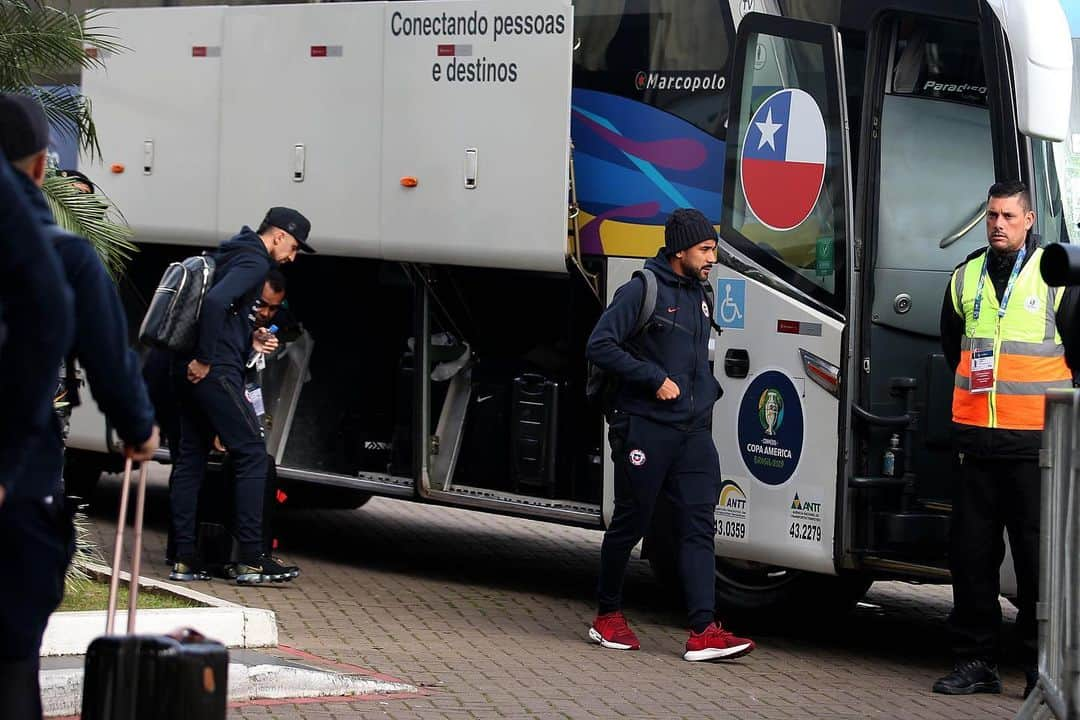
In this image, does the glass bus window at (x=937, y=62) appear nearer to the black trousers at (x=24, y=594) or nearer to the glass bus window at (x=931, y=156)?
the glass bus window at (x=931, y=156)

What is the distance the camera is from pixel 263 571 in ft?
31.4

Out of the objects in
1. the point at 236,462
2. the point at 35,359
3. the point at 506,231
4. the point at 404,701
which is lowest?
the point at 404,701

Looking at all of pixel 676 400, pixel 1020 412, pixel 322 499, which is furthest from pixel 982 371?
pixel 322 499

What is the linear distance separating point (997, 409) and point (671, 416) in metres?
1.37

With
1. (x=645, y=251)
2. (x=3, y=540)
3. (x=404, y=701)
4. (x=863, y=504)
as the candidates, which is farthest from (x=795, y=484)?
(x=3, y=540)

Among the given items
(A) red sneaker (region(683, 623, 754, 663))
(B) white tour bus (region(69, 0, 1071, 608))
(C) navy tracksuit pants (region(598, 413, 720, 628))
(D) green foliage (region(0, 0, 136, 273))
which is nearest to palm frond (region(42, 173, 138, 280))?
(D) green foliage (region(0, 0, 136, 273))

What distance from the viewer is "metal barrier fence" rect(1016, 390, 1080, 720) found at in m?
5.39

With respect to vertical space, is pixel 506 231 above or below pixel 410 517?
above

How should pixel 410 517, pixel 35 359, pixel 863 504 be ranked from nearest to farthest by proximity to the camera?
pixel 35 359 → pixel 863 504 → pixel 410 517

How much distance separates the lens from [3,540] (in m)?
3.92

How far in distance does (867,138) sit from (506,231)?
1771 millimetres

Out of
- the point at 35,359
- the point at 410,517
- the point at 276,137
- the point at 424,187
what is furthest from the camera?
the point at 410,517

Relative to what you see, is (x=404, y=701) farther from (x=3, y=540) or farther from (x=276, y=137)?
(x=276, y=137)

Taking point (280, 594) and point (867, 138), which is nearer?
point (867, 138)
